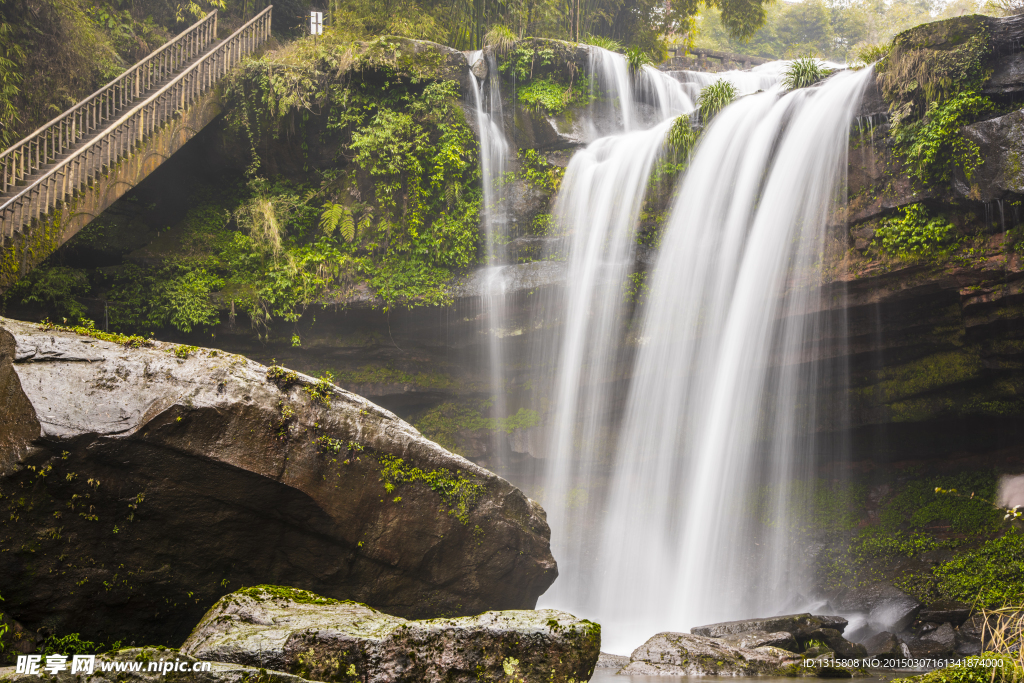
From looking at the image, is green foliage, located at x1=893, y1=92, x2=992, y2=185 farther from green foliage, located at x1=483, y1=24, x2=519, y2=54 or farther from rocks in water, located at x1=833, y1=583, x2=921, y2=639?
green foliage, located at x1=483, y1=24, x2=519, y2=54

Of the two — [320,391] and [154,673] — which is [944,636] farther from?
[154,673]

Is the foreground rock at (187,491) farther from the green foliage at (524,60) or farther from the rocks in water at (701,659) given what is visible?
the green foliage at (524,60)

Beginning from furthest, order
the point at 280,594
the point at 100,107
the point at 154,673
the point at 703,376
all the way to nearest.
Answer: the point at 100,107, the point at 703,376, the point at 280,594, the point at 154,673

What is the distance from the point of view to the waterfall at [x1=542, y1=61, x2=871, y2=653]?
10.7 meters

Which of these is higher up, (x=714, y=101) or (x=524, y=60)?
(x=524, y=60)

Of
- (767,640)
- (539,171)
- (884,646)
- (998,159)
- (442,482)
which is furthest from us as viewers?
(539,171)

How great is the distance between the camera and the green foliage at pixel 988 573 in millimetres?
9305

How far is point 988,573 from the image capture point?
965cm

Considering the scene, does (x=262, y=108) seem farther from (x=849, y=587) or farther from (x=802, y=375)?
(x=849, y=587)

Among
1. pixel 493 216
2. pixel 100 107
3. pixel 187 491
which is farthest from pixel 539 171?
pixel 187 491

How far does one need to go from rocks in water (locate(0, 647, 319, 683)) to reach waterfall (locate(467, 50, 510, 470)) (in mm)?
10333

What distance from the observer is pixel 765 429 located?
36.6 feet

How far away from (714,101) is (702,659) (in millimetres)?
10396

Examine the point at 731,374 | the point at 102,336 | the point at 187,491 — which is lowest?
the point at 731,374
